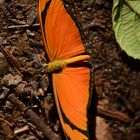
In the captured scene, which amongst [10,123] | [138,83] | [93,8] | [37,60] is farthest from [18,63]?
[138,83]

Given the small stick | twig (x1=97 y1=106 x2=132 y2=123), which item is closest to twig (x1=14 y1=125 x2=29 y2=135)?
the small stick

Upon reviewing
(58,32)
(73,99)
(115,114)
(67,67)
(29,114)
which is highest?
(58,32)

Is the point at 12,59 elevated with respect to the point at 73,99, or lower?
elevated

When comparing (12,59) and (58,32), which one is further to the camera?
(12,59)

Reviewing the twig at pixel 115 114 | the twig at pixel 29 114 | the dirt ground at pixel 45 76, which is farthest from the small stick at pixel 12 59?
the twig at pixel 115 114

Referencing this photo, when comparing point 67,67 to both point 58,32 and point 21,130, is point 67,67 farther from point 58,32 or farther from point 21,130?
point 21,130

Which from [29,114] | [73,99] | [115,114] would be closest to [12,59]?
[29,114]
